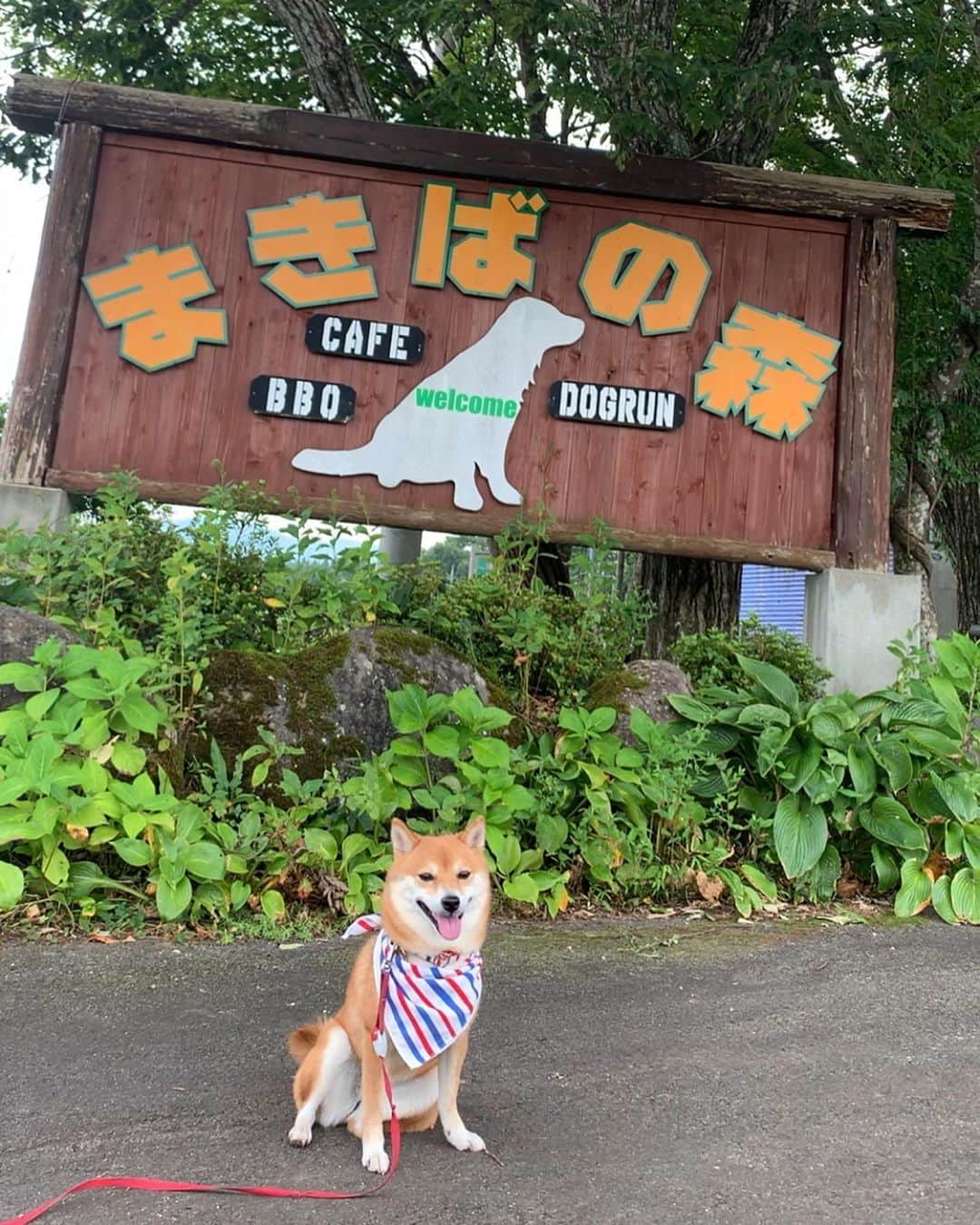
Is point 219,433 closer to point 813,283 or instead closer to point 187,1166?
point 813,283

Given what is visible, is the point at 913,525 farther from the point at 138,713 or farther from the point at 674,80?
the point at 138,713

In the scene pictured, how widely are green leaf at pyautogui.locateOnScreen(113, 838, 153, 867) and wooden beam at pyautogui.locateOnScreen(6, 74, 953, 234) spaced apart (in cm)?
492

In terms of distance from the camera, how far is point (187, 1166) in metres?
2.43

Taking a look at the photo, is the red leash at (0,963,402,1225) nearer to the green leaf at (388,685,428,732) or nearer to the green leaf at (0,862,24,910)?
the green leaf at (0,862,24,910)

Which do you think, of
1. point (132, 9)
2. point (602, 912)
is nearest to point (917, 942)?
Result: point (602, 912)

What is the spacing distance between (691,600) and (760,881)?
329 cm

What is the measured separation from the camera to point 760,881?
A: 475 centimetres

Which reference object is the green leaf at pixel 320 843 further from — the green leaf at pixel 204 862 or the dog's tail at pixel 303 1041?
the dog's tail at pixel 303 1041

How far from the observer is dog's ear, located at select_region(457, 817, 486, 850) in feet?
8.93

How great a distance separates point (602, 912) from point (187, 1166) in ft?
8.21

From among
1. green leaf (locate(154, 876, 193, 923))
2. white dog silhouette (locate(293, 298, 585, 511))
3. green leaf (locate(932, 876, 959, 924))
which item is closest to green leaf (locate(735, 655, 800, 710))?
green leaf (locate(932, 876, 959, 924))

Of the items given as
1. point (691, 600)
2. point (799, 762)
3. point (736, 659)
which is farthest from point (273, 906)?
point (691, 600)

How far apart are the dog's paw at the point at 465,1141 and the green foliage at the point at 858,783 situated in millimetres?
2652

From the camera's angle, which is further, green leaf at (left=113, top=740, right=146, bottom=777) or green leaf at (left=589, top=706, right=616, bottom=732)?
green leaf at (left=589, top=706, right=616, bottom=732)
